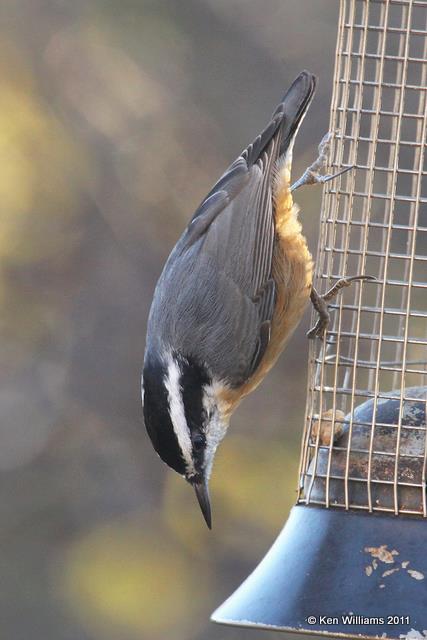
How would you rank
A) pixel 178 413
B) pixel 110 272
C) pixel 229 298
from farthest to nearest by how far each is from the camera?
pixel 110 272 → pixel 229 298 → pixel 178 413

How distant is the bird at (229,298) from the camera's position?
473 centimetres

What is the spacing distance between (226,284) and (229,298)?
0.06m

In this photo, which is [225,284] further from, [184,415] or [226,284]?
[184,415]

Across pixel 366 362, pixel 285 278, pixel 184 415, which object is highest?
pixel 285 278

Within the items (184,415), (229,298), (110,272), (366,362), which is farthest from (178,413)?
(110,272)

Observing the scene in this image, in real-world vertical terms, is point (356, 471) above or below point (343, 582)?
above

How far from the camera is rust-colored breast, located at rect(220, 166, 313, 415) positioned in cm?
495

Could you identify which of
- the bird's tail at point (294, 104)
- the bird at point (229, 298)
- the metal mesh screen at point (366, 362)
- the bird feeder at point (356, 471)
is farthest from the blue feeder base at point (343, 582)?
the bird's tail at point (294, 104)

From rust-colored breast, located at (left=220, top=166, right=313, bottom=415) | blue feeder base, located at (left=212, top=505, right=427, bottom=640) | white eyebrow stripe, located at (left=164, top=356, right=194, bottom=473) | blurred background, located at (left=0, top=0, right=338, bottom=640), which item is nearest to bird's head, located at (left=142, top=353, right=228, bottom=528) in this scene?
white eyebrow stripe, located at (left=164, top=356, right=194, bottom=473)

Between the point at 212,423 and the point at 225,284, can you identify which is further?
the point at 225,284

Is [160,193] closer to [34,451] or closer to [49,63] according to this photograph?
[49,63]

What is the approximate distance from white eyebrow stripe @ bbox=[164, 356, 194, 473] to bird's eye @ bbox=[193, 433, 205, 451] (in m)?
0.04

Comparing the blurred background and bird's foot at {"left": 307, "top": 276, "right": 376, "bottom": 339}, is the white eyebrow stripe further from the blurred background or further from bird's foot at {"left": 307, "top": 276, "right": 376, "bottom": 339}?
the blurred background

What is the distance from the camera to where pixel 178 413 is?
4.55 m
